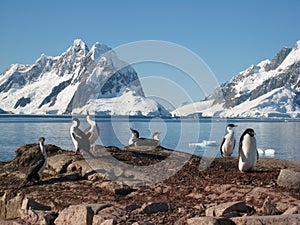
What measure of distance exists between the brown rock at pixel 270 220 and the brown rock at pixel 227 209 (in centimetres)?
46

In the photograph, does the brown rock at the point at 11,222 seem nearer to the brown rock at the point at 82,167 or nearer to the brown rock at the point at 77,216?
the brown rock at the point at 77,216

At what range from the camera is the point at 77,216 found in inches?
363

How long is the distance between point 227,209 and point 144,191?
9.89 ft

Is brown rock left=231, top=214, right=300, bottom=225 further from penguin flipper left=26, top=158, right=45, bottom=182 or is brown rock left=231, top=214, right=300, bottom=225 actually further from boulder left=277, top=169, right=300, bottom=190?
penguin flipper left=26, top=158, right=45, bottom=182

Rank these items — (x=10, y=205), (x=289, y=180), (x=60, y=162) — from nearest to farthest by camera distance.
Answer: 1. (x=289, y=180)
2. (x=10, y=205)
3. (x=60, y=162)

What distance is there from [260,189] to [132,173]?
150 inches

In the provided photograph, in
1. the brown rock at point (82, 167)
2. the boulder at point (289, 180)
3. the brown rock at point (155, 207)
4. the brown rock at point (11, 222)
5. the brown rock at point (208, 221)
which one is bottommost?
the brown rock at point (11, 222)

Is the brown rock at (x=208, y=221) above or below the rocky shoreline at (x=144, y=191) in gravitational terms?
below

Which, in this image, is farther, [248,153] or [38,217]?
[248,153]

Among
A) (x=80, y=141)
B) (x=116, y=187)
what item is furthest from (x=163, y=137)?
(x=116, y=187)

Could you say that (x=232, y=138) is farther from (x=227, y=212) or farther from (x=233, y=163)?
(x=227, y=212)

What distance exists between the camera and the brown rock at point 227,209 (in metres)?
8.59

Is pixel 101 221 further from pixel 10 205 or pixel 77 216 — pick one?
pixel 10 205

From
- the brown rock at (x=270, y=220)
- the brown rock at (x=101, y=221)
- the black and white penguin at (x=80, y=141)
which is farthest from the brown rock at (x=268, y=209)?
the black and white penguin at (x=80, y=141)
